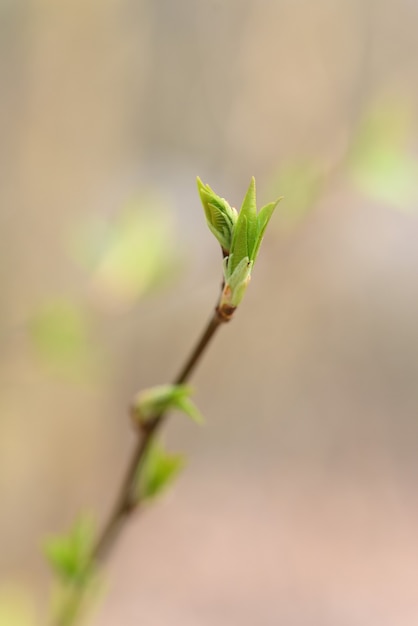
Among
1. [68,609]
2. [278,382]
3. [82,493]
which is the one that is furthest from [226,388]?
[68,609]

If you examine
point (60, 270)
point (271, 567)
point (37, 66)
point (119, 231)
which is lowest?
point (271, 567)

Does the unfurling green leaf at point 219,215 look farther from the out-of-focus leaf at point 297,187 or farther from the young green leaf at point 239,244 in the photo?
the out-of-focus leaf at point 297,187

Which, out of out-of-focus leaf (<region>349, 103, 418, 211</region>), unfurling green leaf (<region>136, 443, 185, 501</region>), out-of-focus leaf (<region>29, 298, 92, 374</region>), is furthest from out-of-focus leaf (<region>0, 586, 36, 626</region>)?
out-of-focus leaf (<region>349, 103, 418, 211</region>)

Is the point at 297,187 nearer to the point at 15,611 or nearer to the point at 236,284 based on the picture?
the point at 236,284

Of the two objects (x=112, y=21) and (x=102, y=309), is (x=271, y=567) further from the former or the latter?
(x=112, y=21)

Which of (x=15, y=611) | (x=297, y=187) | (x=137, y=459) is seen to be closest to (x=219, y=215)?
(x=137, y=459)

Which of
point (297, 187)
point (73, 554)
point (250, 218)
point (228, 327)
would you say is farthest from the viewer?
point (228, 327)
